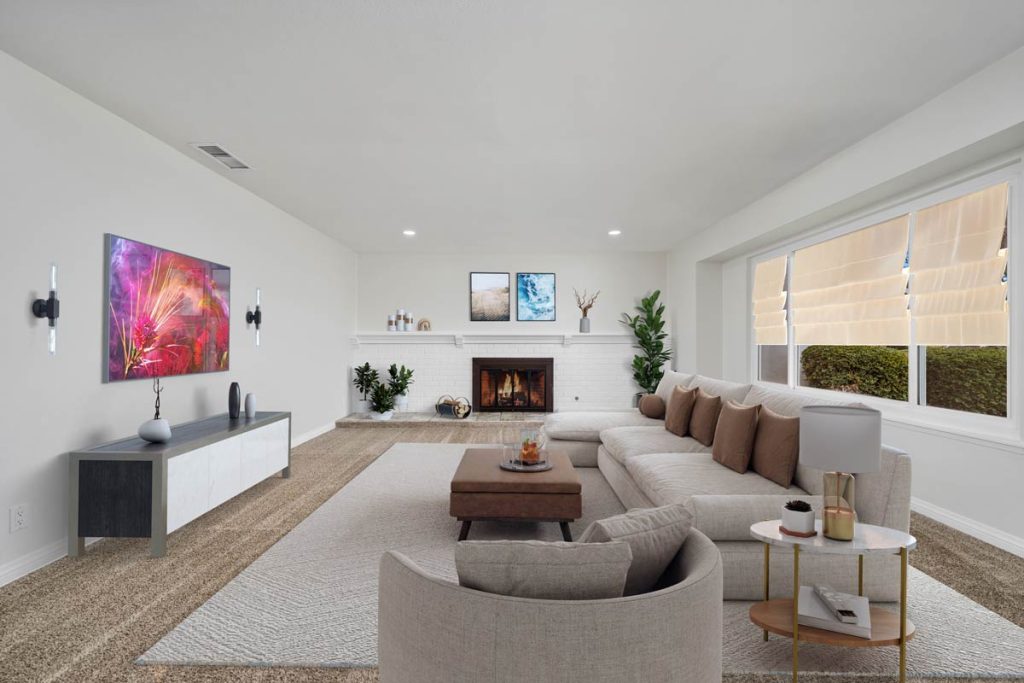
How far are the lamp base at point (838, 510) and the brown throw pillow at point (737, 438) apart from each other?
1.08 metres

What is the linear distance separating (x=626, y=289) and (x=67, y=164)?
23.2 feet

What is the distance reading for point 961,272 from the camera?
12.5ft

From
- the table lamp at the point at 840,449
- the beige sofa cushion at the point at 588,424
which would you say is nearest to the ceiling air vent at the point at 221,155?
the beige sofa cushion at the point at 588,424

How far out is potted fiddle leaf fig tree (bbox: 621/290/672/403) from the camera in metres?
8.50

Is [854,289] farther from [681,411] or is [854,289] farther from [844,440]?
[844,440]

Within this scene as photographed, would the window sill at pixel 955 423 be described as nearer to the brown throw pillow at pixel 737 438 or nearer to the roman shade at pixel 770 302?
the brown throw pillow at pixel 737 438

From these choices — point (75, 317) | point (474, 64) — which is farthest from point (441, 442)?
point (474, 64)

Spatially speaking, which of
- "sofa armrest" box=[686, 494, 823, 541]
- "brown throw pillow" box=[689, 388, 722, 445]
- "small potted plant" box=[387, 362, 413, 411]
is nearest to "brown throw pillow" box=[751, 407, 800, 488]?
"sofa armrest" box=[686, 494, 823, 541]

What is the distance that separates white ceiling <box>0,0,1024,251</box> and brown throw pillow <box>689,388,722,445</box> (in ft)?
6.04

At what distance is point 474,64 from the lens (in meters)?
2.95

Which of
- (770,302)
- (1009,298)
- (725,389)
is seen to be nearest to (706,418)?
(725,389)

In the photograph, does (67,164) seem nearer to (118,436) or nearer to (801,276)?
(118,436)

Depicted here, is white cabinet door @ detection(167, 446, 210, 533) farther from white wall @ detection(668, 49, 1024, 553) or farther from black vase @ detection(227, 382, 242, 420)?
white wall @ detection(668, 49, 1024, 553)

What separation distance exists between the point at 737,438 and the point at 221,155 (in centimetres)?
415
